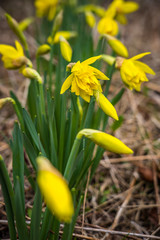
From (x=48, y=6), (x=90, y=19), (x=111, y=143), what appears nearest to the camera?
(x=111, y=143)

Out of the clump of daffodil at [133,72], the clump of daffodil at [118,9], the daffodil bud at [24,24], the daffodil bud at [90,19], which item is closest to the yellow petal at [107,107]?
the clump of daffodil at [133,72]

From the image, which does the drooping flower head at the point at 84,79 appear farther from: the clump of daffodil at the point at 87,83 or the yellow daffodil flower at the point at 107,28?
the yellow daffodil flower at the point at 107,28

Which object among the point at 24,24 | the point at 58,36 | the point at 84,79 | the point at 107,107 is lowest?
the point at 107,107

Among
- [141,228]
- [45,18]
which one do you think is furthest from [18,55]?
[45,18]

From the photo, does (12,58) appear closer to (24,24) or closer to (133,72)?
(133,72)

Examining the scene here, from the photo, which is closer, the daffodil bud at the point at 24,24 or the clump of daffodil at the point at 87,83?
the clump of daffodil at the point at 87,83

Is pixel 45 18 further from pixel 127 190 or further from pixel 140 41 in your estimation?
pixel 127 190

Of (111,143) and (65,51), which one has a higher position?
(65,51)

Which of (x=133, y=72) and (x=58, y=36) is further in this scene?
(x=58, y=36)

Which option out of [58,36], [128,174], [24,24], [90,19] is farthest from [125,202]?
[24,24]
